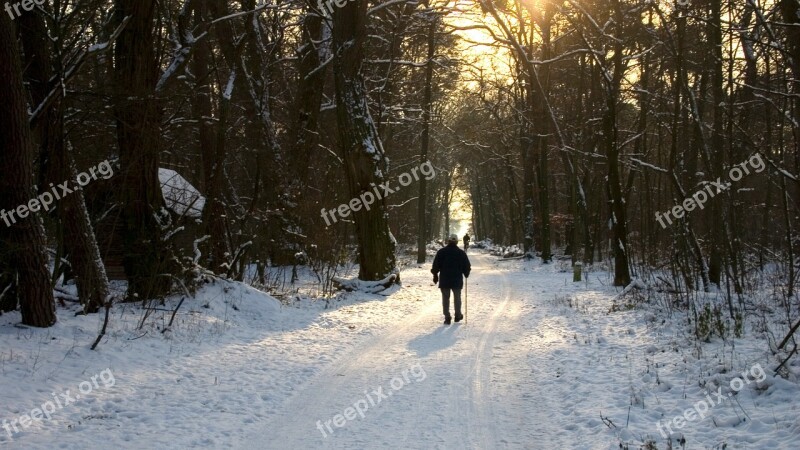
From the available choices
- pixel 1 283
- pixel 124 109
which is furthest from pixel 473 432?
pixel 124 109

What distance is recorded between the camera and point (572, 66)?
25.2 meters

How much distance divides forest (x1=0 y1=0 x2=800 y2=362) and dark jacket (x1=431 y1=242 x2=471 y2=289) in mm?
4217

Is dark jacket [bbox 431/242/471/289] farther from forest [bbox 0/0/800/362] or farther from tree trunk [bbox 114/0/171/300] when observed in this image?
tree trunk [bbox 114/0/171/300]

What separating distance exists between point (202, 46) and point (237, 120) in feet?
10.6

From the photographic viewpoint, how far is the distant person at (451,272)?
36.8 ft

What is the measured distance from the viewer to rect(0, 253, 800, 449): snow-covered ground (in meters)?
5.06

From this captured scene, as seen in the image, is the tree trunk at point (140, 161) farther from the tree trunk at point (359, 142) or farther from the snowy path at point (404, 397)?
the tree trunk at point (359, 142)

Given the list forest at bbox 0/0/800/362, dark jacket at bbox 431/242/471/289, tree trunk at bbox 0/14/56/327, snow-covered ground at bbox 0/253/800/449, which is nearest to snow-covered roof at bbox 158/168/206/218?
forest at bbox 0/0/800/362

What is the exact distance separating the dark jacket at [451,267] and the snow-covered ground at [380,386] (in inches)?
42.6

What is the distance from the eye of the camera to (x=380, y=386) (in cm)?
674

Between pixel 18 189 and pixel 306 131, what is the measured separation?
11.0 m

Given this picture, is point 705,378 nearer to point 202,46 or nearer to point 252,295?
point 252,295

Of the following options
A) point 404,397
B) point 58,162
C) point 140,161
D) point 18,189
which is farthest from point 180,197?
point 404,397

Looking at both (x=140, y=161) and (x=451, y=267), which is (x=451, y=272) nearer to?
(x=451, y=267)
